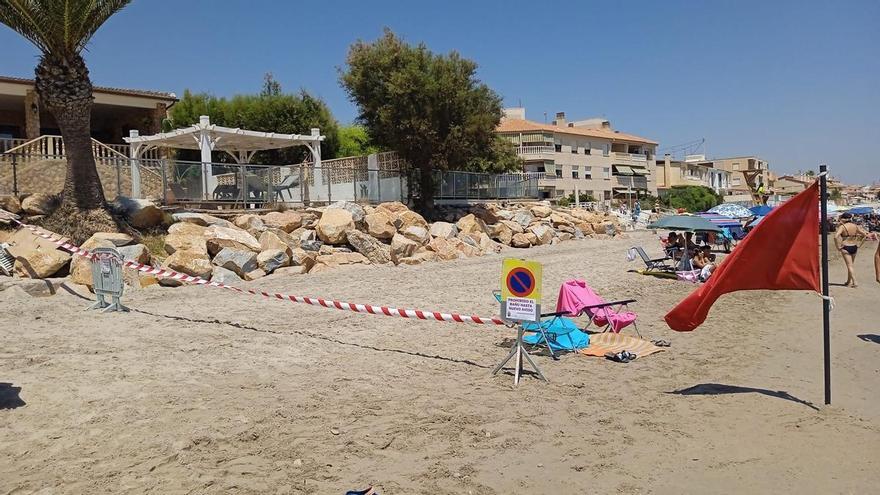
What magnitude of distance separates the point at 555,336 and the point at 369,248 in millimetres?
10280

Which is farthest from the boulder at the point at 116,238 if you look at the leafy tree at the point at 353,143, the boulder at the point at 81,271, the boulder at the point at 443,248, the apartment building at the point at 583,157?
the apartment building at the point at 583,157

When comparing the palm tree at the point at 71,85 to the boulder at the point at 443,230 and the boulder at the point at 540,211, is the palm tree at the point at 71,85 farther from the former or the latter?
the boulder at the point at 540,211

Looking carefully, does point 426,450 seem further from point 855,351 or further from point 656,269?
point 656,269

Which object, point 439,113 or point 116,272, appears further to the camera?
point 439,113

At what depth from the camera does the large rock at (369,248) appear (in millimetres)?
17422

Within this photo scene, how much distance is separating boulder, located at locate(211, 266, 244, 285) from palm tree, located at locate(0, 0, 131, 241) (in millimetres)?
3223

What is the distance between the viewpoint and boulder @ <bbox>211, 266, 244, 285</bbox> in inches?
505

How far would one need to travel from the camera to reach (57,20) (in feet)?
43.9

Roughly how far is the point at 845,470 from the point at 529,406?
2.49 meters

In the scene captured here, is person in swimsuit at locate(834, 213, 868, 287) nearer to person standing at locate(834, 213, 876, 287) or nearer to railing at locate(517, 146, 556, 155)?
person standing at locate(834, 213, 876, 287)

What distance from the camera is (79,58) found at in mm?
14156

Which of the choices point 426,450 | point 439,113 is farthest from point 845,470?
point 439,113

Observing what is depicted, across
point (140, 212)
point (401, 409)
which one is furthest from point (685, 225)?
point (140, 212)

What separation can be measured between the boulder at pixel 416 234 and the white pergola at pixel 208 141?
3.93m
